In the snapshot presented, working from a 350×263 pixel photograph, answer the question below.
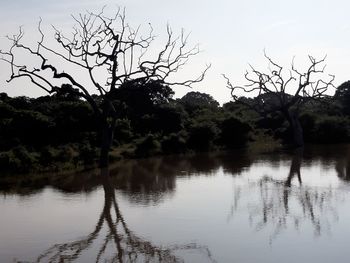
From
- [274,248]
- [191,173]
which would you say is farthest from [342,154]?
[274,248]

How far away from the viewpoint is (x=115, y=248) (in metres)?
9.02

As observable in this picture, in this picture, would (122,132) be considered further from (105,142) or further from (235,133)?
(105,142)

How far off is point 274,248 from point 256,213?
2929mm

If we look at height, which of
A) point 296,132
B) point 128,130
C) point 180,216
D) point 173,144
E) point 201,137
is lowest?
point 180,216

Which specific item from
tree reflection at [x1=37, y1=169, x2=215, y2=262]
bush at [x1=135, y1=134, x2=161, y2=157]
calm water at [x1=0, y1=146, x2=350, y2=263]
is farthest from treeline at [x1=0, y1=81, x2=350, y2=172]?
tree reflection at [x1=37, y1=169, x2=215, y2=262]

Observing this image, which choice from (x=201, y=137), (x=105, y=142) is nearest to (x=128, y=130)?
(x=201, y=137)

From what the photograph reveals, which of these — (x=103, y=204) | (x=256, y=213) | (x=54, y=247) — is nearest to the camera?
(x=54, y=247)

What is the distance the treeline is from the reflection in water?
806 cm

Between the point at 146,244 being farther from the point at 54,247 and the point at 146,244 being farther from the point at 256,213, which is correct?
the point at 256,213

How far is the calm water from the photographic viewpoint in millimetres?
8727

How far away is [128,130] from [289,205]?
17766 millimetres

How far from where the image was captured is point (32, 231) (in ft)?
34.3

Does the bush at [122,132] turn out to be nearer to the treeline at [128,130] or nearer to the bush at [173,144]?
the treeline at [128,130]

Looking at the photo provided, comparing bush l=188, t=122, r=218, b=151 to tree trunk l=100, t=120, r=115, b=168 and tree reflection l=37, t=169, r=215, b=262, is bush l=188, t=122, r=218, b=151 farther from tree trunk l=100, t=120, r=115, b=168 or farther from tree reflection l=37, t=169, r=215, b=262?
tree reflection l=37, t=169, r=215, b=262
